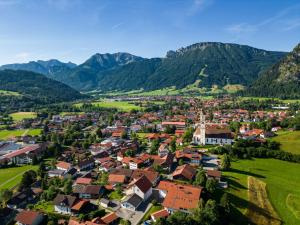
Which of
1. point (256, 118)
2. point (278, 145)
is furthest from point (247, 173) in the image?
point (256, 118)

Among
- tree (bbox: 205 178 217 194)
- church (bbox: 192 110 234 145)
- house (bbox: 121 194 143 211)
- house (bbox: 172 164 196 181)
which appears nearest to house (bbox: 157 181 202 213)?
tree (bbox: 205 178 217 194)

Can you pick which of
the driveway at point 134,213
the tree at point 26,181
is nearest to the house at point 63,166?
the tree at point 26,181

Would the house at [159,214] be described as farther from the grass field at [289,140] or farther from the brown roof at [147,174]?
the grass field at [289,140]

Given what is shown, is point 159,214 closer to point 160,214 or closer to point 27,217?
point 160,214

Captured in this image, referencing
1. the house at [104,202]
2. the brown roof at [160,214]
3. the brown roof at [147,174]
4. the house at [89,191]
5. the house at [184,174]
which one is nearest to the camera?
the brown roof at [160,214]

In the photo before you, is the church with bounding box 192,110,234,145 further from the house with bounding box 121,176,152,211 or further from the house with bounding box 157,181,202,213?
the house with bounding box 157,181,202,213

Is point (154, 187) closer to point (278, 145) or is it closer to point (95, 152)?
point (95, 152)

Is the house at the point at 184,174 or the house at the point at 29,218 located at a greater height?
the house at the point at 184,174
